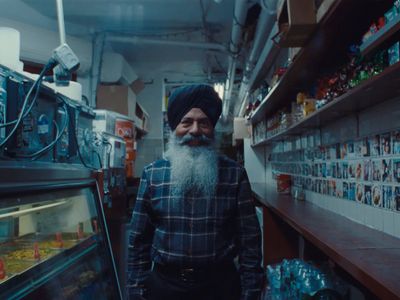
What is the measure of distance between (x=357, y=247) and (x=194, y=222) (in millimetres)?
624

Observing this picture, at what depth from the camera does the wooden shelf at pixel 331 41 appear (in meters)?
1.48

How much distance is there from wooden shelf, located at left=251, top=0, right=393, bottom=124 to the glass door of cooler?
140 cm

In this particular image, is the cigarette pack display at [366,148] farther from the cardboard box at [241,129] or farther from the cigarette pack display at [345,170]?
the cardboard box at [241,129]

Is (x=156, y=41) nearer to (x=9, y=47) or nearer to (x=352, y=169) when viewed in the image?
(x=9, y=47)

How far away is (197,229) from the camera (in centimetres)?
140

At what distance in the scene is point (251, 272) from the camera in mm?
1430

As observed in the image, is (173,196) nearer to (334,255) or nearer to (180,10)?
(334,255)

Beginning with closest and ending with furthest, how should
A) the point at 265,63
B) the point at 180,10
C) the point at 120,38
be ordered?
the point at 265,63, the point at 180,10, the point at 120,38

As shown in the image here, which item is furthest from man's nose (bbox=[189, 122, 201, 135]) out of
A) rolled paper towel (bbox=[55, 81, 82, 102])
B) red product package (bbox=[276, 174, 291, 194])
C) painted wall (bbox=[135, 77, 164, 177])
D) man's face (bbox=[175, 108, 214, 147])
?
painted wall (bbox=[135, 77, 164, 177])

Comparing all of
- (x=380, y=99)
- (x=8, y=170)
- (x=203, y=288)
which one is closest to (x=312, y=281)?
(x=203, y=288)

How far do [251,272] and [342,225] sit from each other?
0.69m

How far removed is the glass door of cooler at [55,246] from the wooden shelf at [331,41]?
140 cm

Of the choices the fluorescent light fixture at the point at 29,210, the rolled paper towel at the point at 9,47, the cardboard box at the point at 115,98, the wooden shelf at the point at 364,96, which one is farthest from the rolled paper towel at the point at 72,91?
the cardboard box at the point at 115,98

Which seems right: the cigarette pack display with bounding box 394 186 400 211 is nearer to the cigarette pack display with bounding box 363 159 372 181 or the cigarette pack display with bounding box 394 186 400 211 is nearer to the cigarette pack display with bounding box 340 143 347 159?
the cigarette pack display with bounding box 363 159 372 181
